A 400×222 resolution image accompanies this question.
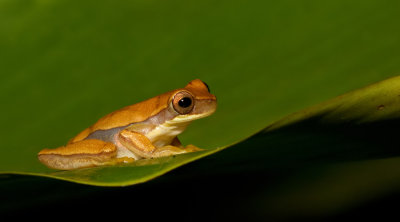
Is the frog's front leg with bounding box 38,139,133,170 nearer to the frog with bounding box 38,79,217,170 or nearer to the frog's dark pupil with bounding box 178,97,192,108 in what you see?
the frog with bounding box 38,79,217,170

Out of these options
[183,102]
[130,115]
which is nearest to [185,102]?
[183,102]

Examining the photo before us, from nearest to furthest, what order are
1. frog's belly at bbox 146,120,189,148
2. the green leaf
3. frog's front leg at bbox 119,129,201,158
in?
the green leaf → frog's front leg at bbox 119,129,201,158 → frog's belly at bbox 146,120,189,148

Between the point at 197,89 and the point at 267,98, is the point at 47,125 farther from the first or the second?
the point at 267,98

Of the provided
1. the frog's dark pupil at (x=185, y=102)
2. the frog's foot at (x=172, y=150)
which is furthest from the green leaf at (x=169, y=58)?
the frog's dark pupil at (x=185, y=102)

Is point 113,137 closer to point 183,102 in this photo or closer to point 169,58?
point 183,102

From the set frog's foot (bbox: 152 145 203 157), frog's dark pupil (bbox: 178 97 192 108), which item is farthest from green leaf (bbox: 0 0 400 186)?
frog's dark pupil (bbox: 178 97 192 108)

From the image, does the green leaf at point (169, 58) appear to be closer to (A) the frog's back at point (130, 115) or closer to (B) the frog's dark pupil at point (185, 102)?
(A) the frog's back at point (130, 115)

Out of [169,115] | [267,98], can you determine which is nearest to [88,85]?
[169,115]
